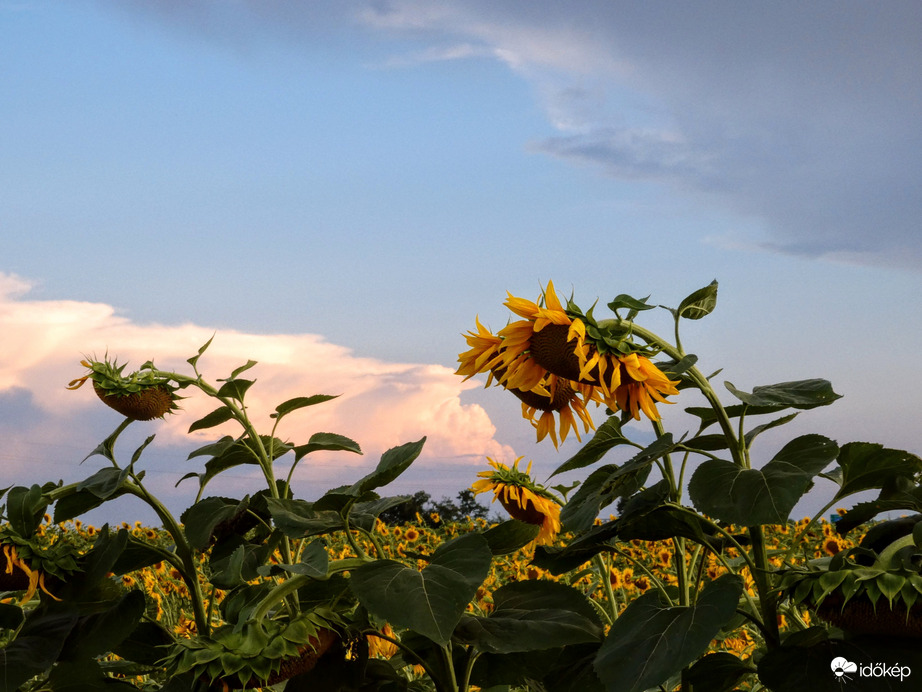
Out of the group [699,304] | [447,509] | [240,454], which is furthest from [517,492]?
[447,509]

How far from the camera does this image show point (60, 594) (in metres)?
2.29

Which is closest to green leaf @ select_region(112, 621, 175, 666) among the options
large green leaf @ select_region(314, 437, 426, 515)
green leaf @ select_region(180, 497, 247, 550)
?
green leaf @ select_region(180, 497, 247, 550)

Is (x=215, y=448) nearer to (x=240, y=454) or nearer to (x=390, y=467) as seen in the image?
(x=240, y=454)

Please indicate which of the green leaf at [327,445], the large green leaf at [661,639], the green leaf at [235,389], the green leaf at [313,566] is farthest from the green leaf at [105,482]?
the large green leaf at [661,639]

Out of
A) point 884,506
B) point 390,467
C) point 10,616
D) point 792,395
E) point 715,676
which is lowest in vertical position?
point 715,676

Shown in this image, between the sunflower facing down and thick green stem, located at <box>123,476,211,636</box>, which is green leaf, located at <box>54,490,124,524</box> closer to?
thick green stem, located at <box>123,476,211,636</box>

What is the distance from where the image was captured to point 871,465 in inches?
80.4

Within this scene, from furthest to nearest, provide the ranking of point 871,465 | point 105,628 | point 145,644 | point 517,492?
point 517,492 → point 145,644 → point 105,628 → point 871,465

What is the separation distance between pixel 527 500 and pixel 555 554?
121 centimetres

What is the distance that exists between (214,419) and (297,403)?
259 mm

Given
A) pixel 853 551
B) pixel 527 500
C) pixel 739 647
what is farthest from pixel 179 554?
pixel 739 647

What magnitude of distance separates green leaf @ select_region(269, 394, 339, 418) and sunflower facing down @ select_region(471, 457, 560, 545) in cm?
96

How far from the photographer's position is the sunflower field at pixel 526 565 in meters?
1.58

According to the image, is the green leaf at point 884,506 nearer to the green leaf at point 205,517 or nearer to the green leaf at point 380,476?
the green leaf at point 380,476
